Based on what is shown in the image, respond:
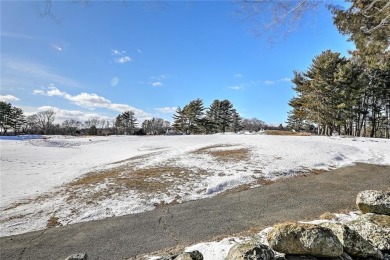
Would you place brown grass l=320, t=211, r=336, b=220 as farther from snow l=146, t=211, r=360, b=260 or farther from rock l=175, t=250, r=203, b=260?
rock l=175, t=250, r=203, b=260

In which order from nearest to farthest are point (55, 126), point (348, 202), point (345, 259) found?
1. point (345, 259)
2. point (348, 202)
3. point (55, 126)

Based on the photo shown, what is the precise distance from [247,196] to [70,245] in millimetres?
4649

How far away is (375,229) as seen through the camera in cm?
371

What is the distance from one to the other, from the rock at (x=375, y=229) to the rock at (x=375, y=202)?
0.52m

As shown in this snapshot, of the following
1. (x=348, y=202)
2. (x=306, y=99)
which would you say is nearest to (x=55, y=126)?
(x=306, y=99)

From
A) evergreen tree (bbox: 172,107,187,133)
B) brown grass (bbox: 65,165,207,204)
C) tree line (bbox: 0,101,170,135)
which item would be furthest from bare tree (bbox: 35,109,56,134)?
brown grass (bbox: 65,165,207,204)

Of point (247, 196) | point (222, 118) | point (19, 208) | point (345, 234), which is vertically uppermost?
point (222, 118)

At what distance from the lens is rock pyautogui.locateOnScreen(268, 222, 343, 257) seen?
9.98 ft

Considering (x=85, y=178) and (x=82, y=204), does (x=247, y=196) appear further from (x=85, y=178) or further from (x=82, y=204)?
(x=85, y=178)

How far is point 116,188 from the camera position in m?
8.16

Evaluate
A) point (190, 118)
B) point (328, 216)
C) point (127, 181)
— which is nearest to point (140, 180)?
point (127, 181)

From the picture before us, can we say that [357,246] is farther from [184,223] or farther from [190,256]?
[184,223]

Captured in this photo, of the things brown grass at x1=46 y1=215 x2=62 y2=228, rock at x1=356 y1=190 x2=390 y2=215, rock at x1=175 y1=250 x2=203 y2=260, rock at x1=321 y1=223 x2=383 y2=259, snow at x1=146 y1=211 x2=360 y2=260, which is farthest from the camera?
brown grass at x1=46 y1=215 x2=62 y2=228

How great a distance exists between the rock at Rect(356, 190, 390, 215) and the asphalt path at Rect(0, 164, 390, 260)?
953 mm
